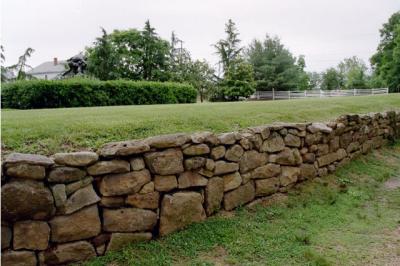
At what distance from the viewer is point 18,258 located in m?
2.75

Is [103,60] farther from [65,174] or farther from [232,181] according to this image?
[65,174]

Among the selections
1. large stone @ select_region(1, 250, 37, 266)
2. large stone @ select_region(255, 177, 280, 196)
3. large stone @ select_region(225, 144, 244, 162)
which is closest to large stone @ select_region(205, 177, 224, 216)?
large stone @ select_region(225, 144, 244, 162)

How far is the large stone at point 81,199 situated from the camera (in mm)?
2957

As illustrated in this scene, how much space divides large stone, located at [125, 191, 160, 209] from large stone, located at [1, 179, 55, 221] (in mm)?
692

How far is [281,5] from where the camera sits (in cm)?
1585

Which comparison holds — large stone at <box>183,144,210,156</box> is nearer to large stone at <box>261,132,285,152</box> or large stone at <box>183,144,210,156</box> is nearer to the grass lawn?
the grass lawn

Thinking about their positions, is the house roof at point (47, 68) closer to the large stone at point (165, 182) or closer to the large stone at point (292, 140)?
the large stone at point (292, 140)

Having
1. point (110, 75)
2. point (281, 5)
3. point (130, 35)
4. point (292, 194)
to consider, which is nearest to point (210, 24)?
point (130, 35)

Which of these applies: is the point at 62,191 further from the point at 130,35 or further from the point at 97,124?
the point at 130,35

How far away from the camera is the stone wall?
2.77 meters

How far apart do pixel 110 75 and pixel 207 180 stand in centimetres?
2163

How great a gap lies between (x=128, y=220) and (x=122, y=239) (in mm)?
171

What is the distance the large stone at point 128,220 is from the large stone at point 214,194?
2.23 feet

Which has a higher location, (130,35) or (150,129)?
(130,35)
